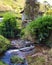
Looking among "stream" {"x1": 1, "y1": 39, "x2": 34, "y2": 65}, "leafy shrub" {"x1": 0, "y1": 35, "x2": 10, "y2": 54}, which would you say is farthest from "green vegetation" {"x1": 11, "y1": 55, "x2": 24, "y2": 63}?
"leafy shrub" {"x1": 0, "y1": 35, "x2": 10, "y2": 54}

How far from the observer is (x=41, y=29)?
12359 mm

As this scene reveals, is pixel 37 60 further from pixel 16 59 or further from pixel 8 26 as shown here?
pixel 8 26

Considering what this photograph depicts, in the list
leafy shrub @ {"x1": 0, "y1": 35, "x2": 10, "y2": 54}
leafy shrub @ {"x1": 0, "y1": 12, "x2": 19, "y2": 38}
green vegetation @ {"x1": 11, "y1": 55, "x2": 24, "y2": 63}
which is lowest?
green vegetation @ {"x1": 11, "y1": 55, "x2": 24, "y2": 63}

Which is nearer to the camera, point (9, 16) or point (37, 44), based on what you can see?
point (37, 44)

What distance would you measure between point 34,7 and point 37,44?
4.37m

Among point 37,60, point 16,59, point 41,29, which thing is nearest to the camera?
point 37,60

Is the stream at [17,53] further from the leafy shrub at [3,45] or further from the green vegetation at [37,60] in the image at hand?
the green vegetation at [37,60]

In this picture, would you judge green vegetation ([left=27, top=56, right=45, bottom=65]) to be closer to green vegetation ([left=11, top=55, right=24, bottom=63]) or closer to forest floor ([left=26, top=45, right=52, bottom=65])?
forest floor ([left=26, top=45, right=52, bottom=65])

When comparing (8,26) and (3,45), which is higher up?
(8,26)

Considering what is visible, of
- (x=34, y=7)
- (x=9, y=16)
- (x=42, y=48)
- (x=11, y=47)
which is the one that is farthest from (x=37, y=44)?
(x=34, y=7)

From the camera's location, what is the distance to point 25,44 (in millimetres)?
13102

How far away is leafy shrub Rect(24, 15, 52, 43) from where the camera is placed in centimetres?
1228

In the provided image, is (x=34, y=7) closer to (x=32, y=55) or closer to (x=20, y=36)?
(x=20, y=36)

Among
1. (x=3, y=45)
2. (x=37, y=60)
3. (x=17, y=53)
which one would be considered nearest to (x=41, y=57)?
(x=37, y=60)
